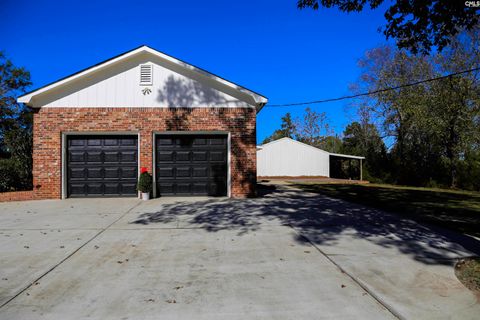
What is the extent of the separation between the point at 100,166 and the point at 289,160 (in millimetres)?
26153

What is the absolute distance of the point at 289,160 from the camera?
36062 mm

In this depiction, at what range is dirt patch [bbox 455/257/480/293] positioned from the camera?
4053 millimetres

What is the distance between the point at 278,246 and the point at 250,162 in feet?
21.9

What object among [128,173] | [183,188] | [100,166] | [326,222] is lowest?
[326,222]

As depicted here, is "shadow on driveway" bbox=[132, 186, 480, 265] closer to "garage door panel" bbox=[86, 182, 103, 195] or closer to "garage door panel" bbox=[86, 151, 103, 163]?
"garage door panel" bbox=[86, 182, 103, 195]

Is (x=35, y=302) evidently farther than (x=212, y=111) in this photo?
No

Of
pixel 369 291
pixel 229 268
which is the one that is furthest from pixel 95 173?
pixel 369 291

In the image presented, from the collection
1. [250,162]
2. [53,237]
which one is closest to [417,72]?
[250,162]

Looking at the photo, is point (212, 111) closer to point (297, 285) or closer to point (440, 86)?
point (297, 285)

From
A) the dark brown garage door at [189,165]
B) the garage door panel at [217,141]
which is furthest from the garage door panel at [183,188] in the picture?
the garage door panel at [217,141]

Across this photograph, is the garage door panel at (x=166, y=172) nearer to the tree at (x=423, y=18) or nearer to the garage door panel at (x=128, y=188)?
the garage door panel at (x=128, y=188)

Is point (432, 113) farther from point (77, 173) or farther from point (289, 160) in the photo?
point (77, 173)

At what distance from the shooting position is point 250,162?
40.1 ft

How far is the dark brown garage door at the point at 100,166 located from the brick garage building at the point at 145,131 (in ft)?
0.11
